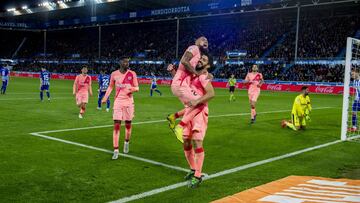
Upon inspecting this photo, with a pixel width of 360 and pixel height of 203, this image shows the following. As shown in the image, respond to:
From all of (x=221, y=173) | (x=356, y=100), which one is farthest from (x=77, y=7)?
(x=221, y=173)

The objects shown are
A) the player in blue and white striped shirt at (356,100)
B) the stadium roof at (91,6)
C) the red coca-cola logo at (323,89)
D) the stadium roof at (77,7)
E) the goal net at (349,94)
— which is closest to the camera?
the goal net at (349,94)

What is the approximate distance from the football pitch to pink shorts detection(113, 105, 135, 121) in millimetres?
861

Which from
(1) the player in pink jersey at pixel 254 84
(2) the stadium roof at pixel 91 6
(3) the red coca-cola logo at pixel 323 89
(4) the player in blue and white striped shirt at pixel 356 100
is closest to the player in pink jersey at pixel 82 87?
(1) the player in pink jersey at pixel 254 84

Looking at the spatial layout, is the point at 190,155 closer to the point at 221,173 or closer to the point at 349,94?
the point at 221,173

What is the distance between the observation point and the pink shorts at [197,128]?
240 inches

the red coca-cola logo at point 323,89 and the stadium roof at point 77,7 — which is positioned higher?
the stadium roof at point 77,7

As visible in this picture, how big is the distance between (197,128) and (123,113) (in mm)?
2833

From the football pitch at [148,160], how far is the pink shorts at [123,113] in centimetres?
86

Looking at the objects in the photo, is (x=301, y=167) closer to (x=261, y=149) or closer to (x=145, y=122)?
(x=261, y=149)

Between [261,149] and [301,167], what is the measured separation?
74.1 inches

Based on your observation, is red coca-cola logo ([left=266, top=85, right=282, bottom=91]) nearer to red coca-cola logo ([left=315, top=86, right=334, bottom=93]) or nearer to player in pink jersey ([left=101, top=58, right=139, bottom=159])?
red coca-cola logo ([left=315, top=86, right=334, bottom=93])

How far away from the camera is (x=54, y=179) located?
6449 millimetres

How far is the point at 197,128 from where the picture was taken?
6.08 metres

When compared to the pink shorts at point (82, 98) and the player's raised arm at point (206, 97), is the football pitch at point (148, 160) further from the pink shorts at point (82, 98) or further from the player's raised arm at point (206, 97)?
the pink shorts at point (82, 98)
